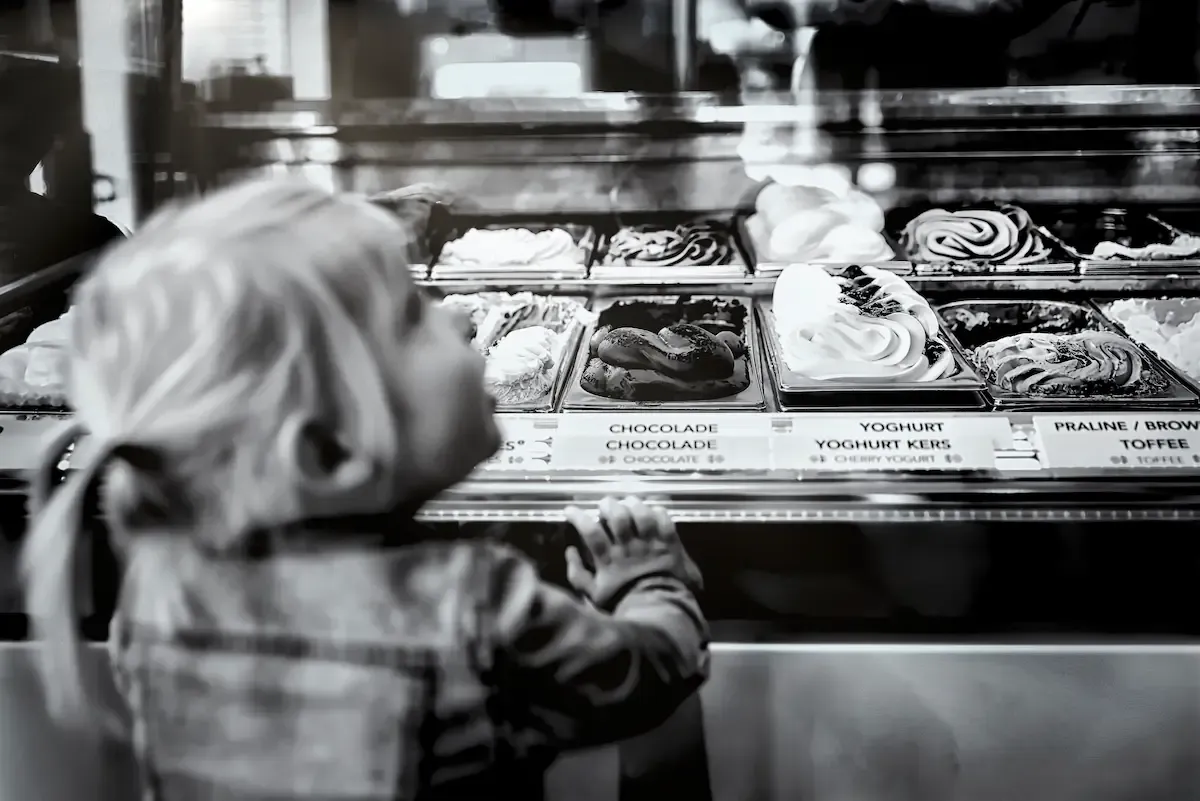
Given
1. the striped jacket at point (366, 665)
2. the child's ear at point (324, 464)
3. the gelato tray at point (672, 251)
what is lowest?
the striped jacket at point (366, 665)

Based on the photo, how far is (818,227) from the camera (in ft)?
5.18

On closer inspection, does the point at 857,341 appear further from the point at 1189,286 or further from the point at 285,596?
the point at 285,596

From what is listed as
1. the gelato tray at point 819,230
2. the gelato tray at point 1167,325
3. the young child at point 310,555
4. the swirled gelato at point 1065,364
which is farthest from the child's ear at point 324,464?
the gelato tray at point 1167,325

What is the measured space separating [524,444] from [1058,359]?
775mm

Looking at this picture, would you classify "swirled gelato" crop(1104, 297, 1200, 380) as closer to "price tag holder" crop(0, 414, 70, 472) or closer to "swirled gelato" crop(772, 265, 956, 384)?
"swirled gelato" crop(772, 265, 956, 384)

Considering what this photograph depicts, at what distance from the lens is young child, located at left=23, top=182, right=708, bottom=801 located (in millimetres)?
979

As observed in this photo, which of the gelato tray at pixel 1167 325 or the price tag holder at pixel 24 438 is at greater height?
the gelato tray at pixel 1167 325

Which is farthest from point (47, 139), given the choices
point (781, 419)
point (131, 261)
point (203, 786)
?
point (781, 419)

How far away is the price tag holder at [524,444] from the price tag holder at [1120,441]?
657 millimetres

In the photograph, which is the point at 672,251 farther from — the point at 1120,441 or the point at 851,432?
the point at 1120,441

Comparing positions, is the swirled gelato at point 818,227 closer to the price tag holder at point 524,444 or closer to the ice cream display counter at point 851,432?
the ice cream display counter at point 851,432

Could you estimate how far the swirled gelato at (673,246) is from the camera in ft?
5.32

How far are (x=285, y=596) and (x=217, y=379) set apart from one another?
27cm

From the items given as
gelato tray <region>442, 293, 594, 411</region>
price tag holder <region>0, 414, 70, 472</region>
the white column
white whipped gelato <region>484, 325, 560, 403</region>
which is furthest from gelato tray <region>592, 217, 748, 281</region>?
price tag holder <region>0, 414, 70, 472</region>
